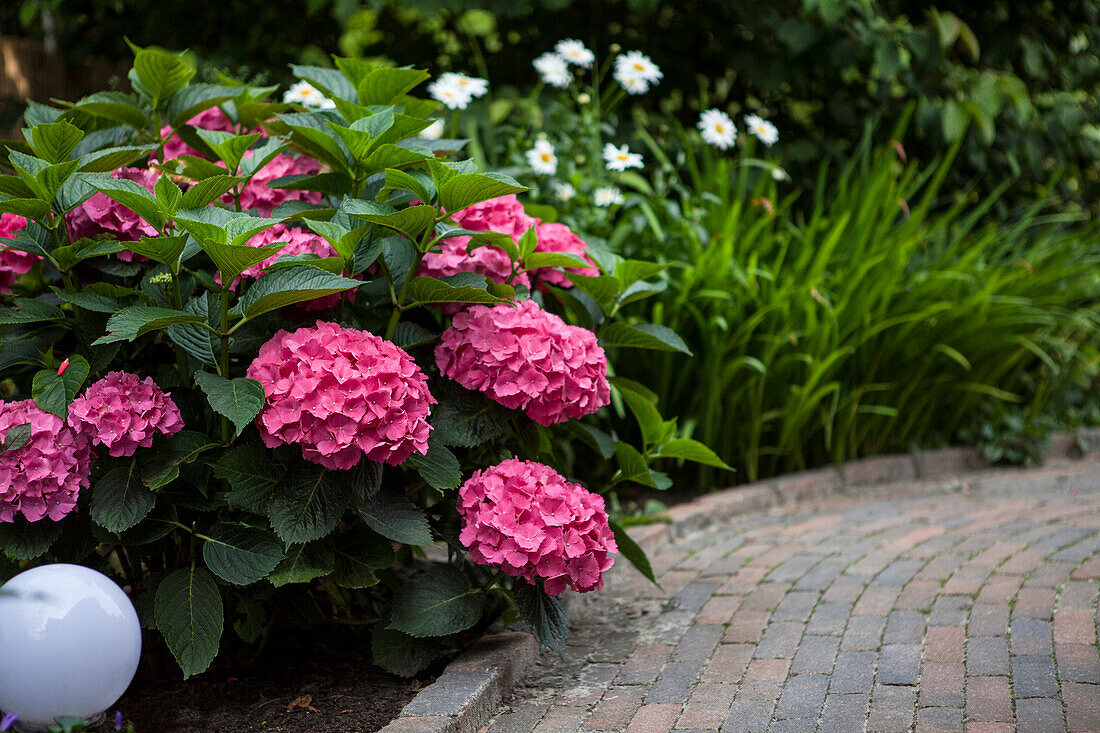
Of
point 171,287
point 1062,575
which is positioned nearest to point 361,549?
→ point 171,287

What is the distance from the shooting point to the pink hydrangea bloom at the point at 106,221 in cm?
193

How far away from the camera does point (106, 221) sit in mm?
1946

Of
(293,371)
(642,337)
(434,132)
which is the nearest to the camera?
(293,371)

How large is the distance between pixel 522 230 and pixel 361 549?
82cm

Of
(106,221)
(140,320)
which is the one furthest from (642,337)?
(106,221)

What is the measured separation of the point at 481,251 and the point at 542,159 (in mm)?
1264

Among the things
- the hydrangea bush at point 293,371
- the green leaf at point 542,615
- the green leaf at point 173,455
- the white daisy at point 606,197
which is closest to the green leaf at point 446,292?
the hydrangea bush at point 293,371

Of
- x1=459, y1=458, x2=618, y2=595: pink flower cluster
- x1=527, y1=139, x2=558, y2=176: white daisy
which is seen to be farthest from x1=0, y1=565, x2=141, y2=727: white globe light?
x1=527, y1=139, x2=558, y2=176: white daisy

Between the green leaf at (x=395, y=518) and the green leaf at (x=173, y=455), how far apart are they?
322mm

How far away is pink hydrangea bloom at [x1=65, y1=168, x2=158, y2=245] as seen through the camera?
193 centimetres

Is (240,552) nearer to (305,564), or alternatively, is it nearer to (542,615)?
(305,564)

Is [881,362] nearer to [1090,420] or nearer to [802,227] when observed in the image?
[802,227]

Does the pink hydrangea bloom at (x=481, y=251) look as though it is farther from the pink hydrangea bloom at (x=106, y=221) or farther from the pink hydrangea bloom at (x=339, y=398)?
the pink hydrangea bloom at (x=106, y=221)

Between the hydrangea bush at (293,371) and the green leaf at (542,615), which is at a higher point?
the hydrangea bush at (293,371)
